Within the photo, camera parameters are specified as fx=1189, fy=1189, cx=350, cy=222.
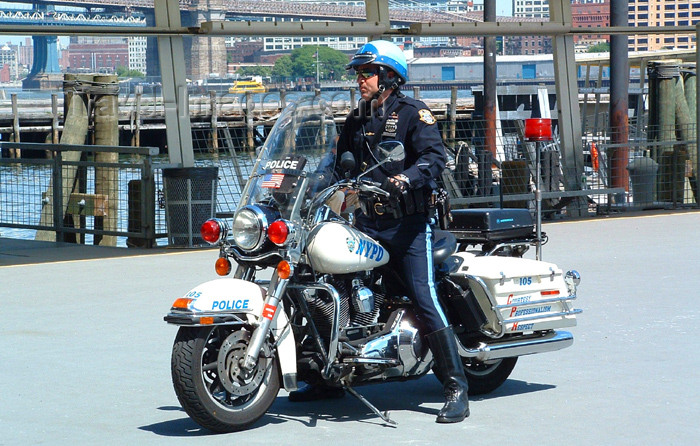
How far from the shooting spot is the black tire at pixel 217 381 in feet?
17.1

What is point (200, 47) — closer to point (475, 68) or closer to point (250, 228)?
point (250, 228)

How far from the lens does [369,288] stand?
19.2 ft

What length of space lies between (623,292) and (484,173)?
4727mm

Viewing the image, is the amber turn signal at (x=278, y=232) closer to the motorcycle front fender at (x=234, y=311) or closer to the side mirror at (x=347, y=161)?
the motorcycle front fender at (x=234, y=311)

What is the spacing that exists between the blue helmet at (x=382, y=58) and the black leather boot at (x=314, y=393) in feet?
5.35

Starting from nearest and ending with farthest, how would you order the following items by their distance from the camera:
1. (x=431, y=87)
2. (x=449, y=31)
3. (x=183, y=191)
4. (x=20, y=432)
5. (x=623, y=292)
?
1. (x=20, y=432)
2. (x=623, y=292)
3. (x=183, y=191)
4. (x=449, y=31)
5. (x=431, y=87)

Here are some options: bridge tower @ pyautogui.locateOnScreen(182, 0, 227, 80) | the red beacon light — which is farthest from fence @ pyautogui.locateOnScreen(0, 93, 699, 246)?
the red beacon light

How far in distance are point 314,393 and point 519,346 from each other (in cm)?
110

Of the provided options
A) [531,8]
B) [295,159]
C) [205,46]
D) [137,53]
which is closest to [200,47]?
[205,46]

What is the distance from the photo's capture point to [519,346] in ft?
20.4

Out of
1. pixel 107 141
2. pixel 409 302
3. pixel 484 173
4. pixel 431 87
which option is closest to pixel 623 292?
pixel 409 302

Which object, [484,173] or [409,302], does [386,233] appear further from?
[484,173]

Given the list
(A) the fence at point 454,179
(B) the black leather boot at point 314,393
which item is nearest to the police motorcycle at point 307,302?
(B) the black leather boot at point 314,393

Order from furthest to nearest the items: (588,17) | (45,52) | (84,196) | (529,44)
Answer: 1. (588,17)
2. (45,52)
3. (529,44)
4. (84,196)
